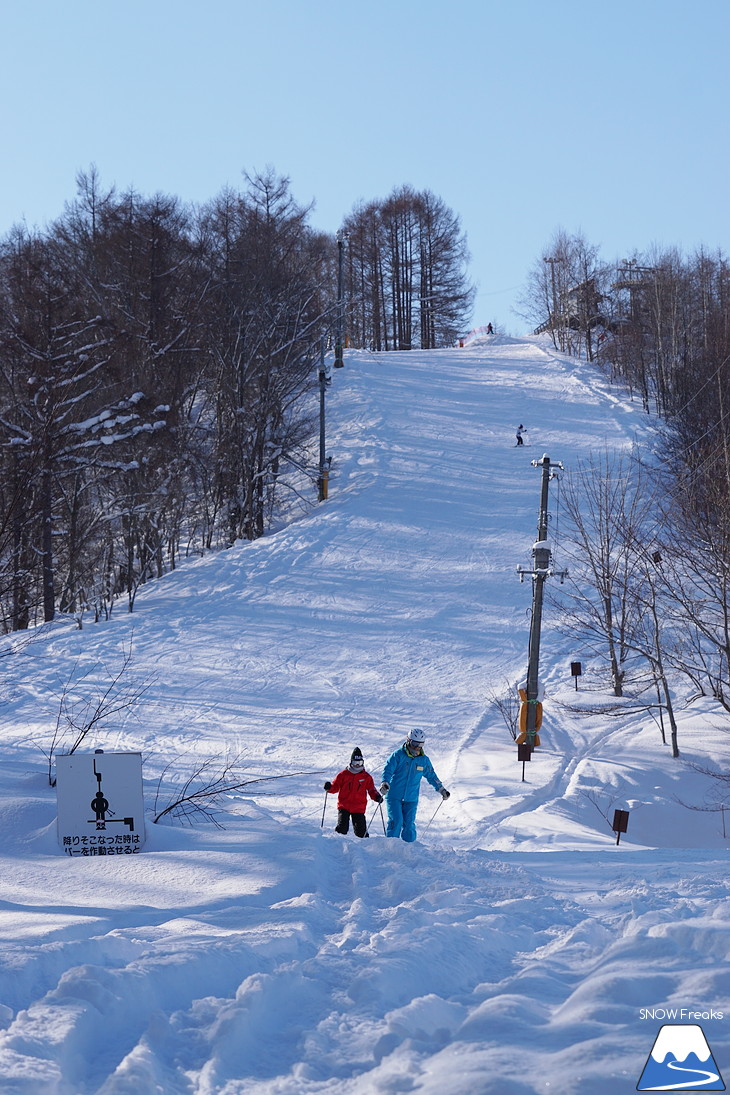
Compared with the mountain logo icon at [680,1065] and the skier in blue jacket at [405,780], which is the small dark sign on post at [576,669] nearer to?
the skier in blue jacket at [405,780]

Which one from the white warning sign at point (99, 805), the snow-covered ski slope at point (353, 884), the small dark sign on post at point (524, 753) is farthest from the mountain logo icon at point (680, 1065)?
the small dark sign on post at point (524, 753)

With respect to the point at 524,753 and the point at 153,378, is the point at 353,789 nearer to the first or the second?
the point at 524,753

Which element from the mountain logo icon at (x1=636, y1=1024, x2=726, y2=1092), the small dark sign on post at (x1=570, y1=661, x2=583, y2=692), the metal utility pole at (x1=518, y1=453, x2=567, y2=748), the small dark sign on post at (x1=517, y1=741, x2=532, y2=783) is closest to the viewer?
the mountain logo icon at (x1=636, y1=1024, x2=726, y2=1092)

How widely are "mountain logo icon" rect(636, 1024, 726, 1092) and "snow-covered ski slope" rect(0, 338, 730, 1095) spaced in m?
0.06

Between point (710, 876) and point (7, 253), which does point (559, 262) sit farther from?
point (710, 876)

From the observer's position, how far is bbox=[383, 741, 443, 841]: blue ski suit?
12.0 metres

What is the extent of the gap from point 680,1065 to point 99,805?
550 cm

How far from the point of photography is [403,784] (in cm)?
1196

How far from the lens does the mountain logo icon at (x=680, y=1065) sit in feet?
12.9

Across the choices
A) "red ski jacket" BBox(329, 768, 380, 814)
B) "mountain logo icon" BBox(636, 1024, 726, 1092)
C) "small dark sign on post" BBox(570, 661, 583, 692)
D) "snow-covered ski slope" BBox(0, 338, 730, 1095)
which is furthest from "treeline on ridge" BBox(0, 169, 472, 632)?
"mountain logo icon" BBox(636, 1024, 726, 1092)

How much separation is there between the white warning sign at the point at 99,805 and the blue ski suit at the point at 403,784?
164 inches

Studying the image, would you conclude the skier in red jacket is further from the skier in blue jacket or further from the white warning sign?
the white warning sign

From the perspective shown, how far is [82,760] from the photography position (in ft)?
27.6

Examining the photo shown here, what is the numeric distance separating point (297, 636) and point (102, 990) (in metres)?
20.7
